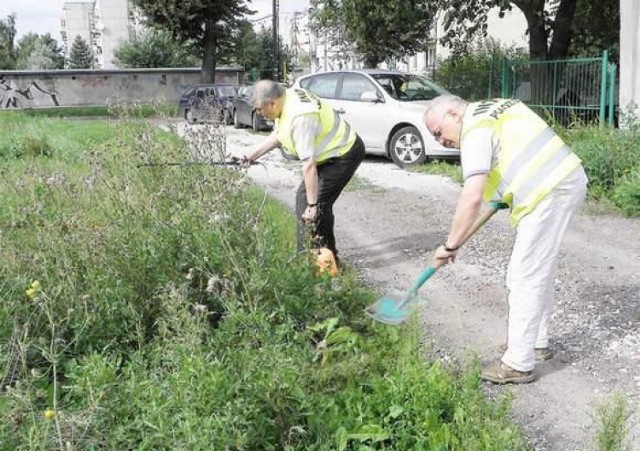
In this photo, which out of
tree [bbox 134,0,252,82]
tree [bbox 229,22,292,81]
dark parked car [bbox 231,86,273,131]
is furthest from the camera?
tree [bbox 229,22,292,81]

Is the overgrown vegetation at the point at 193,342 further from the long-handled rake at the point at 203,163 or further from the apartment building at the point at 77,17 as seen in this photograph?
the apartment building at the point at 77,17

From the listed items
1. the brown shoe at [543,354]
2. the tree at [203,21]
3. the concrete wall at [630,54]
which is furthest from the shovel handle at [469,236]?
the tree at [203,21]

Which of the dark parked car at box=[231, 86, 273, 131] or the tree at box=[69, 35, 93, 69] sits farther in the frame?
the tree at box=[69, 35, 93, 69]

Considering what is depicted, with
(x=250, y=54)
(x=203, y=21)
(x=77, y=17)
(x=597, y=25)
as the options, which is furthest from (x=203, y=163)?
(x=77, y=17)

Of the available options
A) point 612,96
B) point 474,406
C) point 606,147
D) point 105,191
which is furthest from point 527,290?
point 612,96

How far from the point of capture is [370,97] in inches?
468

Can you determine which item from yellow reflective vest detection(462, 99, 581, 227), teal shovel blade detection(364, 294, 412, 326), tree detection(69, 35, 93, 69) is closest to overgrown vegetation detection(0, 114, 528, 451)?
teal shovel blade detection(364, 294, 412, 326)

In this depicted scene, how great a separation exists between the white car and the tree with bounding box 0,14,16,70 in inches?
2222

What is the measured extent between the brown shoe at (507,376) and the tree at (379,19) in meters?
13.5

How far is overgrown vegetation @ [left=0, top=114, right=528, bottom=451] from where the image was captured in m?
2.66

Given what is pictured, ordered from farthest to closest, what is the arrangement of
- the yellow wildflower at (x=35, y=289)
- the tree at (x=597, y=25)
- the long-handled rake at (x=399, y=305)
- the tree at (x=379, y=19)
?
the tree at (x=597, y=25) → the tree at (x=379, y=19) → the long-handled rake at (x=399, y=305) → the yellow wildflower at (x=35, y=289)

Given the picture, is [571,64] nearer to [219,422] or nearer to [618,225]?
[618,225]

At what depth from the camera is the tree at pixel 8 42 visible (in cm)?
6162

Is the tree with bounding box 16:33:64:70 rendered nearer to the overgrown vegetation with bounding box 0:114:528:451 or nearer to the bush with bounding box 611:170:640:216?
the bush with bounding box 611:170:640:216
